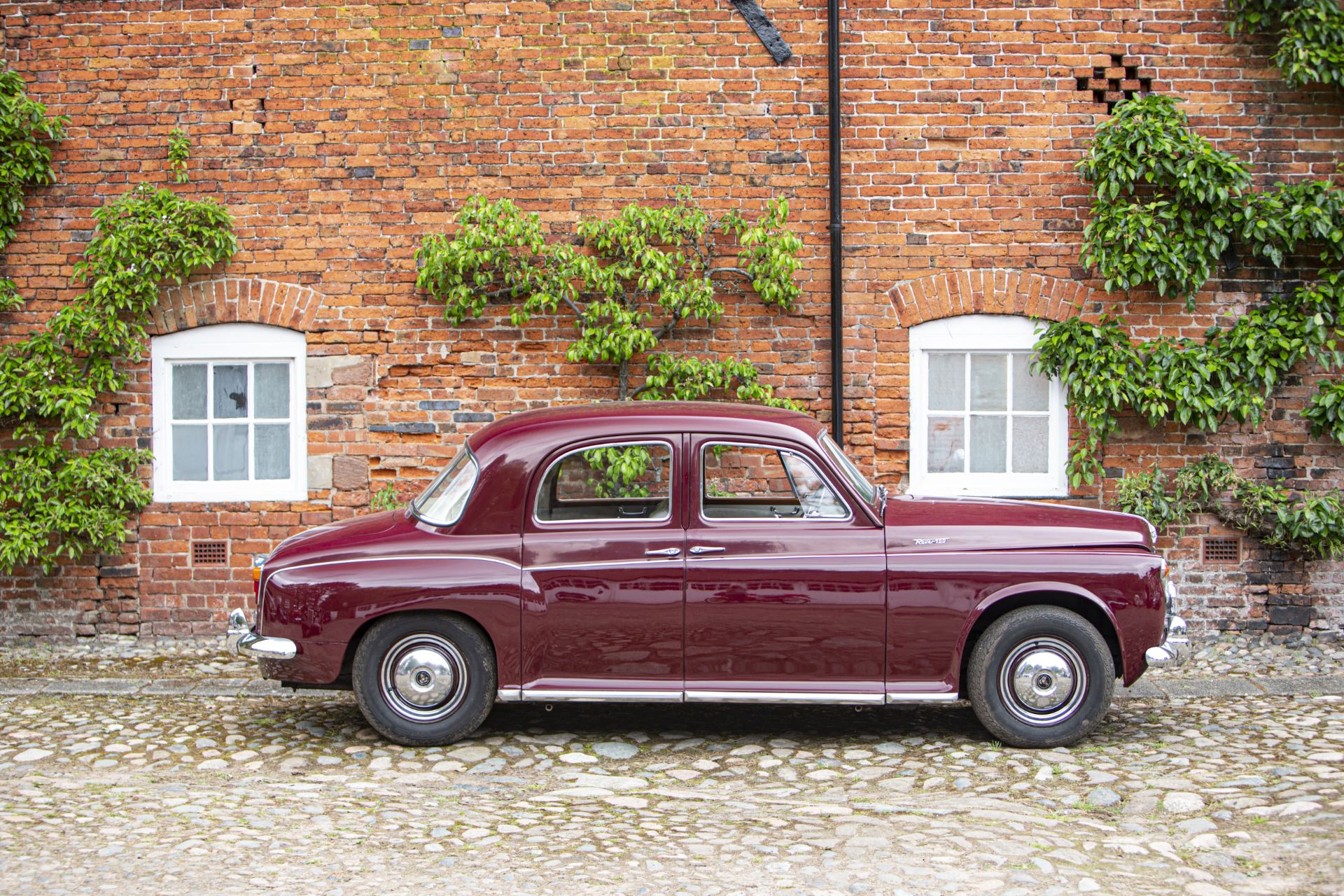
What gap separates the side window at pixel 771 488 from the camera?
5.79 meters

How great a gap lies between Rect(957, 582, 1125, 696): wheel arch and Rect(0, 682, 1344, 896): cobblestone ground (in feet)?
1.44

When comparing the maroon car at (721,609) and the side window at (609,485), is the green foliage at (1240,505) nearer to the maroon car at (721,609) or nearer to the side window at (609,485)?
the maroon car at (721,609)

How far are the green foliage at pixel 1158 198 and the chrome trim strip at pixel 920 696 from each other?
12.0 ft

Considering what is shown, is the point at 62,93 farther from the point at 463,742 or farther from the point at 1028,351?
the point at 1028,351

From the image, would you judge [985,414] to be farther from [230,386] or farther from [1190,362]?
[230,386]

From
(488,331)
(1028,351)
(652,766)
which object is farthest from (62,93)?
(1028,351)

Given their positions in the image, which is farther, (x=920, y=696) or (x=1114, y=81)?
(x=1114, y=81)

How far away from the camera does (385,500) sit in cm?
823

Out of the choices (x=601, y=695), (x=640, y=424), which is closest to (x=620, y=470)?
(x=640, y=424)

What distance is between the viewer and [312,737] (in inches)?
236

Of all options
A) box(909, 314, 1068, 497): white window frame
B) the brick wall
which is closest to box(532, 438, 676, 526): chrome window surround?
the brick wall

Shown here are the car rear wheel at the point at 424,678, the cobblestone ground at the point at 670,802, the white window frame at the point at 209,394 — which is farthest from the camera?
the white window frame at the point at 209,394

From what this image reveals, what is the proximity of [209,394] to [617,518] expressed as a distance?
4.07 m

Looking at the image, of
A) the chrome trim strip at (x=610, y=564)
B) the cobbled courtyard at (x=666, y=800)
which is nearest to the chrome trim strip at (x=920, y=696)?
the cobbled courtyard at (x=666, y=800)
